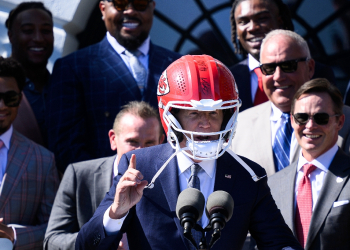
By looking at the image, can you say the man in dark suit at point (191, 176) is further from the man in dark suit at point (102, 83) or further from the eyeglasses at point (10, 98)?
the eyeglasses at point (10, 98)

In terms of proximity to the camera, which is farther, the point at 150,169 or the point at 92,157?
the point at 92,157

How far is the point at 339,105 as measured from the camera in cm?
347

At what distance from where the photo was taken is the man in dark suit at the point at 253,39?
14.1ft

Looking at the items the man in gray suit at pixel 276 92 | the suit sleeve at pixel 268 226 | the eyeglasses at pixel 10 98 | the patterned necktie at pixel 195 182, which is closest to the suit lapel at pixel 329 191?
the man in gray suit at pixel 276 92

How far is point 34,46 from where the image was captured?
178 inches

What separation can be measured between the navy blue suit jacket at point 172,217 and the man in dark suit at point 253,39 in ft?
6.24

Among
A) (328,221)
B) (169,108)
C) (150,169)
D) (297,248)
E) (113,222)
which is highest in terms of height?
(169,108)

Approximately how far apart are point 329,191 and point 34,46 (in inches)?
111

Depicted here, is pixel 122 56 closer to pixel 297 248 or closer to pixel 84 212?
pixel 84 212

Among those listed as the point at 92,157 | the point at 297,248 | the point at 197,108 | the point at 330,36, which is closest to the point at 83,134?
the point at 92,157

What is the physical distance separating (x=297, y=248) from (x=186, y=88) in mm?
875

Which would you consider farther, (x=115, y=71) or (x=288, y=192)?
(x=115, y=71)

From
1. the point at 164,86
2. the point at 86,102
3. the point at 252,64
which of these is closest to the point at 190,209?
the point at 164,86

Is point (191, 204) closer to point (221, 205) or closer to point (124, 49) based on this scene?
point (221, 205)
